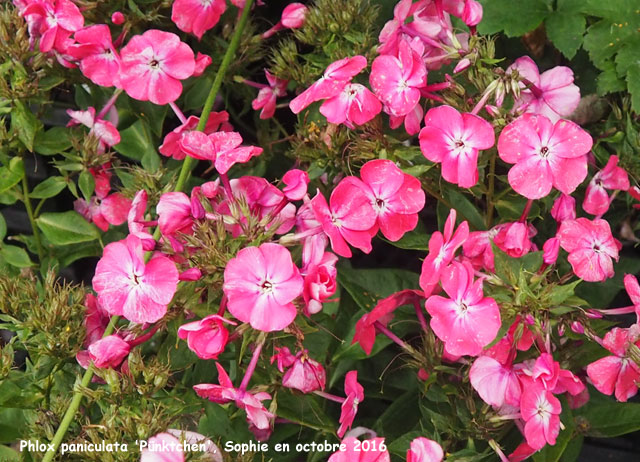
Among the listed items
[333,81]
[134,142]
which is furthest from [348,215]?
[134,142]

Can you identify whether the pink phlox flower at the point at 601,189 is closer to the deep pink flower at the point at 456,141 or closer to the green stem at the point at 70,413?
the deep pink flower at the point at 456,141

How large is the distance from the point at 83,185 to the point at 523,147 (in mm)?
574

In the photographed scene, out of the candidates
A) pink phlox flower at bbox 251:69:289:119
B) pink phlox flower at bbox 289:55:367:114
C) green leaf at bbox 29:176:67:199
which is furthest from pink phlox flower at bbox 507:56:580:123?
green leaf at bbox 29:176:67:199

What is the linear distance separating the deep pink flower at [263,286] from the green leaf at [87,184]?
1.29ft

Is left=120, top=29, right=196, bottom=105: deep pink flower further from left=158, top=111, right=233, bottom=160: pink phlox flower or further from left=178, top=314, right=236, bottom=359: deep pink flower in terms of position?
left=178, top=314, right=236, bottom=359: deep pink flower

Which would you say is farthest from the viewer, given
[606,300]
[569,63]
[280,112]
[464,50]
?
[280,112]

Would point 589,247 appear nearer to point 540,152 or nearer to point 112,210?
point 540,152

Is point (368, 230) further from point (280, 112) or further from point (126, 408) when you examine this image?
point (280, 112)

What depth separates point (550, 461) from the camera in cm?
83

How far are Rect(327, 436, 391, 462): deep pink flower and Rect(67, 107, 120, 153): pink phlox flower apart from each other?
1.72ft

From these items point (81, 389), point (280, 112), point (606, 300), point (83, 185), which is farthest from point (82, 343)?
point (606, 300)

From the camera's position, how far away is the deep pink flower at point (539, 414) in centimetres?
74

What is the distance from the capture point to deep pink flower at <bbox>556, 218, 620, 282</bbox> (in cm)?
77

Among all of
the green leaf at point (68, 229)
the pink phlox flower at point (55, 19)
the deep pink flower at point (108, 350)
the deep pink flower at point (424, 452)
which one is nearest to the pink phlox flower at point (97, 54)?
the pink phlox flower at point (55, 19)
